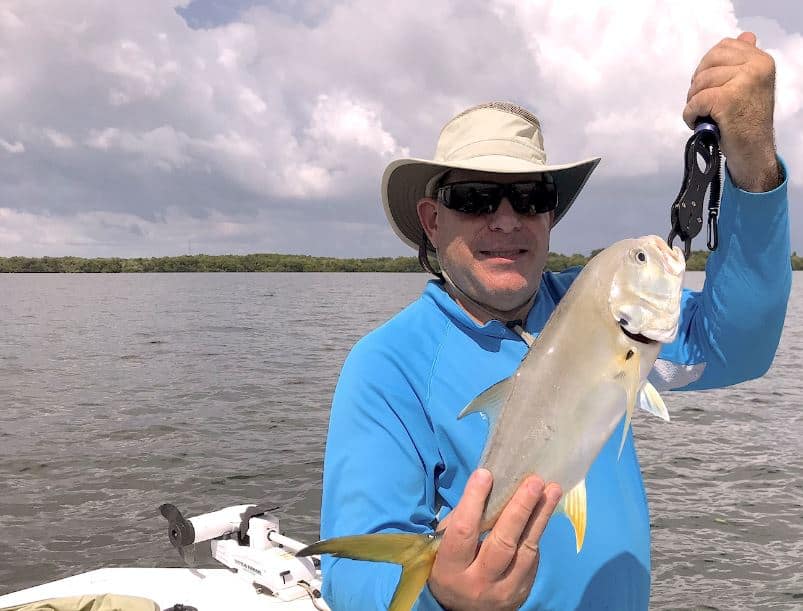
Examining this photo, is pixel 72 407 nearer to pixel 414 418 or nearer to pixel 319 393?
pixel 319 393

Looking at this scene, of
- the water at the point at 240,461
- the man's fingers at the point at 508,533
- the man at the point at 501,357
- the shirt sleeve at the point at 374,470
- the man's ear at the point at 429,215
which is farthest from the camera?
the water at the point at 240,461

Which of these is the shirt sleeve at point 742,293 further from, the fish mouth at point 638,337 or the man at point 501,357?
the fish mouth at point 638,337

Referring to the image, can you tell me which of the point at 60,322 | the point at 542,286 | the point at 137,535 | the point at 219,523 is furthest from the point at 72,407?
the point at 60,322

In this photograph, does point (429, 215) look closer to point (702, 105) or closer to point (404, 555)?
point (702, 105)

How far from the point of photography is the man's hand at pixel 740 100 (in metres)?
2.74

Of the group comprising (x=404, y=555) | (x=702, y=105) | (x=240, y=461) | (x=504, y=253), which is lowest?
(x=240, y=461)

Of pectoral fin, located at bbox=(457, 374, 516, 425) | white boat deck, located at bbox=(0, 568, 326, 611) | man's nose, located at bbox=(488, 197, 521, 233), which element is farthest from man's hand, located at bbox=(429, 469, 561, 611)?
white boat deck, located at bbox=(0, 568, 326, 611)

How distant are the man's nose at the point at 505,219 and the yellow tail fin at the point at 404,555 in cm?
152

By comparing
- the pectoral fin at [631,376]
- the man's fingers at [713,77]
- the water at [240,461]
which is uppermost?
the man's fingers at [713,77]

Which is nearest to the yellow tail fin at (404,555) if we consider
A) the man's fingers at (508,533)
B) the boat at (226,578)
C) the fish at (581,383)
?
the fish at (581,383)

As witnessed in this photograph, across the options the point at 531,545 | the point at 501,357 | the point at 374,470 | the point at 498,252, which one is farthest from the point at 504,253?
the point at 531,545

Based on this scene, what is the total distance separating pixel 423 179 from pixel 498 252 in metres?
0.73

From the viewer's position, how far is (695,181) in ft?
9.41

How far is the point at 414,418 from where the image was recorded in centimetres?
287
